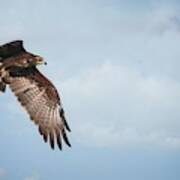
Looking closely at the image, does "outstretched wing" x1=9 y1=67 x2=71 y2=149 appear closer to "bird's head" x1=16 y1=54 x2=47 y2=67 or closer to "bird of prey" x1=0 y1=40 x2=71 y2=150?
"bird of prey" x1=0 y1=40 x2=71 y2=150

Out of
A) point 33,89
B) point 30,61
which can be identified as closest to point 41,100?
point 33,89

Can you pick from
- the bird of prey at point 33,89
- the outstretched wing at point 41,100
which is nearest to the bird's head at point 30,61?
the bird of prey at point 33,89

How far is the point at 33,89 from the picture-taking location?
14242mm

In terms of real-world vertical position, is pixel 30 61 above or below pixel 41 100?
above

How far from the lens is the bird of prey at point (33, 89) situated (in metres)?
13.3

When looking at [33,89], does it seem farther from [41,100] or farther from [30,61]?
[30,61]

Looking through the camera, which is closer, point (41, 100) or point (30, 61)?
point (30, 61)

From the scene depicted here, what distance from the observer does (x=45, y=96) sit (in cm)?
1417

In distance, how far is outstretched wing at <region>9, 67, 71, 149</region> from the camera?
533 inches

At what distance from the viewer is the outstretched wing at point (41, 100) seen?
44.4 ft

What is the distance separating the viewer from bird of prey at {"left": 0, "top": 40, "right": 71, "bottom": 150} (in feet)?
43.6

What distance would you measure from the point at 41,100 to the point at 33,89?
1.26 feet

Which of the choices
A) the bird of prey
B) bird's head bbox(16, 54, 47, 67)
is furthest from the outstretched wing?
bird's head bbox(16, 54, 47, 67)

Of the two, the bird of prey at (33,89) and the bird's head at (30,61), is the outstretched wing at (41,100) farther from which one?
the bird's head at (30,61)
